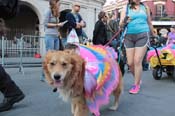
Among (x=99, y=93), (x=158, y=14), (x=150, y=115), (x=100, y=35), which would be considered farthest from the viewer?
(x=158, y=14)

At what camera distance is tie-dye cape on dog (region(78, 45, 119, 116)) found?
4.97 meters

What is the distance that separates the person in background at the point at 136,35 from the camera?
7.48 metres

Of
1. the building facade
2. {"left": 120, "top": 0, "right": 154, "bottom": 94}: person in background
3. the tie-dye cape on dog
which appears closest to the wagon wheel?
{"left": 120, "top": 0, "right": 154, "bottom": 94}: person in background

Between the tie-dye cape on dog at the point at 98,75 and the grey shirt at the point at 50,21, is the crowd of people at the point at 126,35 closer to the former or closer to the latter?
the grey shirt at the point at 50,21

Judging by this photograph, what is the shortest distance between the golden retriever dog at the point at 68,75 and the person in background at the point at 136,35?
281 cm

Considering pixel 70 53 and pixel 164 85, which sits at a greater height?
pixel 70 53

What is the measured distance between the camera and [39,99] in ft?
22.9

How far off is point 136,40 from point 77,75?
10.2 feet

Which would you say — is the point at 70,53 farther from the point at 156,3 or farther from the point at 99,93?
the point at 156,3

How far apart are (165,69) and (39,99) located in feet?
15.9

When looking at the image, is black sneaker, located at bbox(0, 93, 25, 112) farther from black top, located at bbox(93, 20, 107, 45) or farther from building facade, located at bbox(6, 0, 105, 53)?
building facade, located at bbox(6, 0, 105, 53)

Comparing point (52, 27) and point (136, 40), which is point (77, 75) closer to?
point (136, 40)

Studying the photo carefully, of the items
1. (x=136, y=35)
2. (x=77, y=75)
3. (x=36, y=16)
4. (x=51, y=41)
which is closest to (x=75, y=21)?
(x=51, y=41)

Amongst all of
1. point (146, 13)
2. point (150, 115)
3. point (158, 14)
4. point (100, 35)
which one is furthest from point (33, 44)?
point (158, 14)
